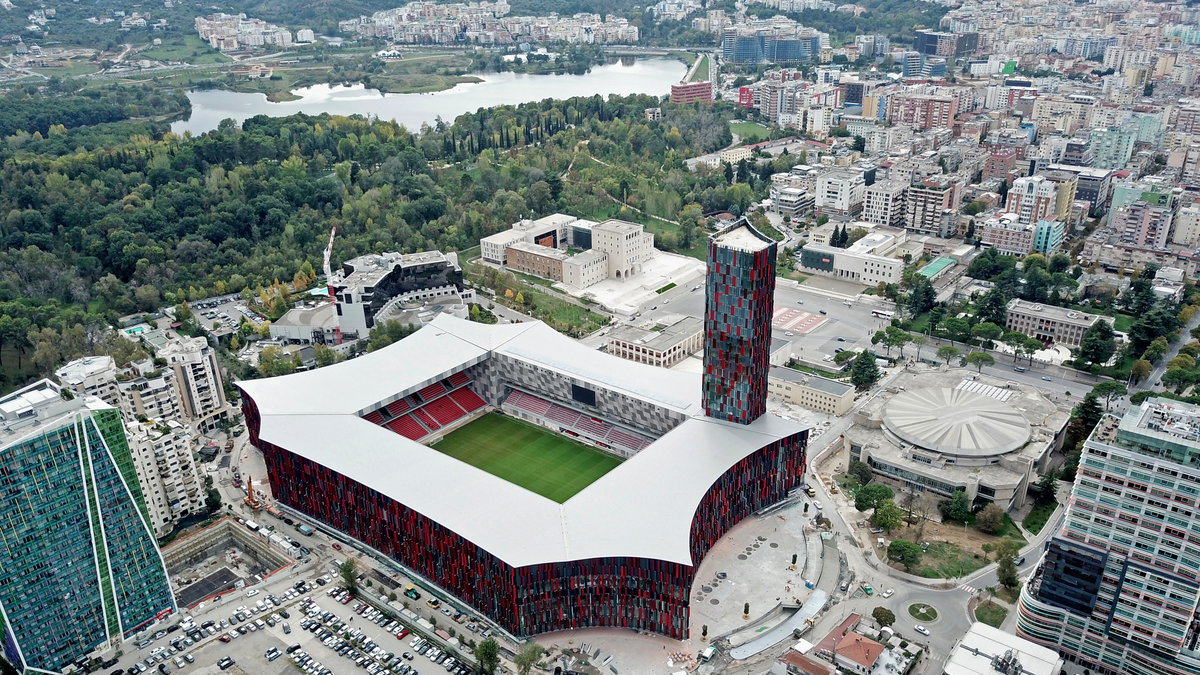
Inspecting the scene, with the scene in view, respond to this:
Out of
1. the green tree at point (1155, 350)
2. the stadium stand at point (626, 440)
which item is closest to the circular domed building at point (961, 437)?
the stadium stand at point (626, 440)

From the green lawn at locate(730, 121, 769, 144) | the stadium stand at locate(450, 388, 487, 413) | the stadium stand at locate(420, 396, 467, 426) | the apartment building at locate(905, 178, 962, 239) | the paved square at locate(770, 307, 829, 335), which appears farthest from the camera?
the green lawn at locate(730, 121, 769, 144)

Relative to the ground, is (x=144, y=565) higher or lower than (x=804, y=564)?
higher

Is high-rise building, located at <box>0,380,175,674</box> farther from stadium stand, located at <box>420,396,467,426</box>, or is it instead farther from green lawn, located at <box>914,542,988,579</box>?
green lawn, located at <box>914,542,988,579</box>

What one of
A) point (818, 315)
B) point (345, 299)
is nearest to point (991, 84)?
point (818, 315)

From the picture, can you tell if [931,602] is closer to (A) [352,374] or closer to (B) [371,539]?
(B) [371,539]

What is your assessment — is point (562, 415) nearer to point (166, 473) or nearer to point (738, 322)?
point (738, 322)

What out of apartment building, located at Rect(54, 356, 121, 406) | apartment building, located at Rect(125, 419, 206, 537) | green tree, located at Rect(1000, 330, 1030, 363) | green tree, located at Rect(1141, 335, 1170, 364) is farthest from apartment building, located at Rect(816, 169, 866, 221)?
apartment building, located at Rect(54, 356, 121, 406)

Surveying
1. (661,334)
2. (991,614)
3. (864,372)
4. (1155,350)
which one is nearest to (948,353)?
(864,372)
